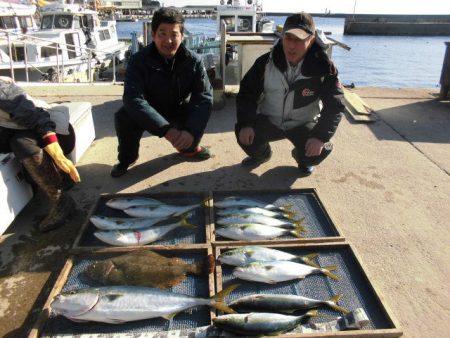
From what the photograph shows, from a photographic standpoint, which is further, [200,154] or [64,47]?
[64,47]

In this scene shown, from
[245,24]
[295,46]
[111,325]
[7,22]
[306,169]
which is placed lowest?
[111,325]

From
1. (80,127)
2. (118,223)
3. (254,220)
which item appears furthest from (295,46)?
(80,127)

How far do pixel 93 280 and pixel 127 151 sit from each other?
1.89 m

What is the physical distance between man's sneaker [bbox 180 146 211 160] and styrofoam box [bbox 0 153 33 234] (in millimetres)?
1905

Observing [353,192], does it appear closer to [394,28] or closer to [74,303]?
[74,303]

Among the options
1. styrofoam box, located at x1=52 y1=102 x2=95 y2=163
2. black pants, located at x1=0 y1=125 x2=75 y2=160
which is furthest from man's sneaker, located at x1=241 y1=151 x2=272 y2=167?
black pants, located at x1=0 y1=125 x2=75 y2=160

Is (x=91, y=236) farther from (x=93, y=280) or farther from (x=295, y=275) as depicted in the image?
(x=295, y=275)

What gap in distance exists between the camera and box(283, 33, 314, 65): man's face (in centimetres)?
336

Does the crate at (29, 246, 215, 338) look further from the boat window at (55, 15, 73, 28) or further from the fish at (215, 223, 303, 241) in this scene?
the boat window at (55, 15, 73, 28)

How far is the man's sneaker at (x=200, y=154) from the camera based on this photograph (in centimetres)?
445

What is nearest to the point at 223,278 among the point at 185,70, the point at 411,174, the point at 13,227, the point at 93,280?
the point at 93,280

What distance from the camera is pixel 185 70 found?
380 centimetres

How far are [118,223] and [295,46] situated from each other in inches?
90.9

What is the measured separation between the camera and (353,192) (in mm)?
3859
